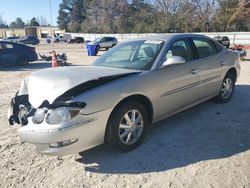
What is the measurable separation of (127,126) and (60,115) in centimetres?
104

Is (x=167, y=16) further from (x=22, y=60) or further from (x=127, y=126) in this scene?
(x=127, y=126)

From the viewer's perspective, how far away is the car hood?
3.58 metres

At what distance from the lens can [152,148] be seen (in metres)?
4.10

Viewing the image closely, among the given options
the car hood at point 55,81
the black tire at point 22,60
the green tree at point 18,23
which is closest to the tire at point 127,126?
the car hood at point 55,81

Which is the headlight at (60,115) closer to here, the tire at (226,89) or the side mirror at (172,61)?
the side mirror at (172,61)

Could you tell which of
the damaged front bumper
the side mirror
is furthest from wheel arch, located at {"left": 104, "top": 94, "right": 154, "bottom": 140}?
the side mirror

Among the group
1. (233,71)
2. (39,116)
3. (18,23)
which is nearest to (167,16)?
(233,71)

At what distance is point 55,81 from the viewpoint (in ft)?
12.4

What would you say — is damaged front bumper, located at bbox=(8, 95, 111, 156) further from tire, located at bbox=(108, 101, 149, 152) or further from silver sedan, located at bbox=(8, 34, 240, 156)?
tire, located at bbox=(108, 101, 149, 152)

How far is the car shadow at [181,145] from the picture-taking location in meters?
3.68

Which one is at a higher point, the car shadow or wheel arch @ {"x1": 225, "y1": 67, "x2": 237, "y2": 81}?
wheel arch @ {"x1": 225, "y1": 67, "x2": 237, "y2": 81}

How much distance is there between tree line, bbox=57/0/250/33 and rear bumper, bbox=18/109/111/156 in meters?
42.5

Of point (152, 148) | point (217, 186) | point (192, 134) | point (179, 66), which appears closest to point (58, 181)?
point (152, 148)

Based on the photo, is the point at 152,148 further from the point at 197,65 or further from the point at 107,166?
the point at 197,65
